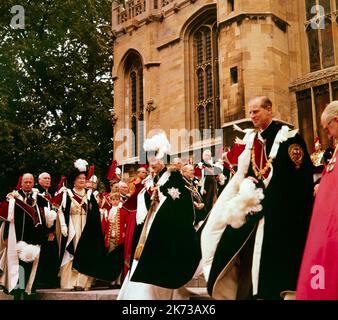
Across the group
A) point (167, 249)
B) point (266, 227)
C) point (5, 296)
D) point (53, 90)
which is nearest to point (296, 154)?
point (266, 227)

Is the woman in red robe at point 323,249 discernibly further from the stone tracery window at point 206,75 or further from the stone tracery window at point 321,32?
the stone tracery window at point 206,75

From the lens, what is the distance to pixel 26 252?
8.17 meters

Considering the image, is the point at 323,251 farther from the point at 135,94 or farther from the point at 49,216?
the point at 135,94

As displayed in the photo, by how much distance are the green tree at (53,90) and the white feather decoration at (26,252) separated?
42.5 feet

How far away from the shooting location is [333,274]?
363 cm

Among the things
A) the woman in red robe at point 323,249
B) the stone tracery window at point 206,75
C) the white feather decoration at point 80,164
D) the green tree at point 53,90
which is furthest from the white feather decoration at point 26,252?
the green tree at point 53,90

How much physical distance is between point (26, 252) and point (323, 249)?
5648mm

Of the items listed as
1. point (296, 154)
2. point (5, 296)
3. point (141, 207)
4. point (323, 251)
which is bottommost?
point (5, 296)

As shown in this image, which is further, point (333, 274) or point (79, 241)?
point (79, 241)

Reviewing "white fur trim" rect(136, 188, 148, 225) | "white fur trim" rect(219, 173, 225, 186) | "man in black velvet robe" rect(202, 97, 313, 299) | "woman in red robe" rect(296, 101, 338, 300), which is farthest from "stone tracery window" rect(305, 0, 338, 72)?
"woman in red robe" rect(296, 101, 338, 300)

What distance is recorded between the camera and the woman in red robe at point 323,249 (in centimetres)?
365
